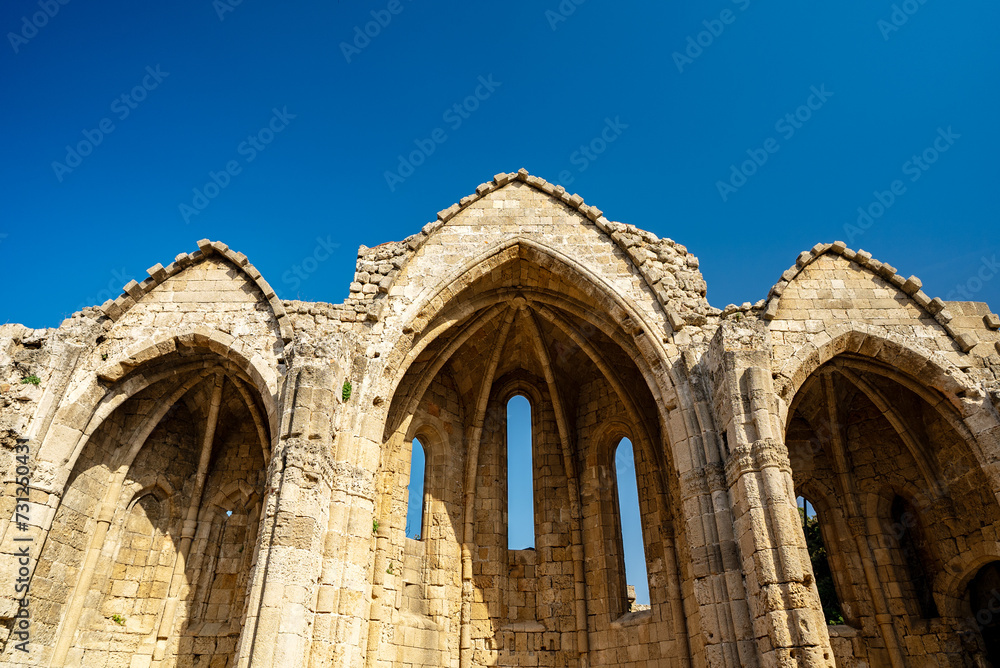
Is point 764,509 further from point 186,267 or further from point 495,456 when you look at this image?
point 186,267

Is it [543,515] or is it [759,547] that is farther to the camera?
[543,515]

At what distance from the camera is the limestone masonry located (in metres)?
9.38

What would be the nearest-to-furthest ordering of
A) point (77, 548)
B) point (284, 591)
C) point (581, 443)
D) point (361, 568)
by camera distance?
point (284, 591), point (361, 568), point (77, 548), point (581, 443)

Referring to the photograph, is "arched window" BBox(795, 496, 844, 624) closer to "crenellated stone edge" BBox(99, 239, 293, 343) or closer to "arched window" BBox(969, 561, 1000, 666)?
"arched window" BBox(969, 561, 1000, 666)

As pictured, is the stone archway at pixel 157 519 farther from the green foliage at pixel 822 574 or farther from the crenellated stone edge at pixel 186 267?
the green foliage at pixel 822 574

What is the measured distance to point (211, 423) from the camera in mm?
12664

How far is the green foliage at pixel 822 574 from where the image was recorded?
1662cm

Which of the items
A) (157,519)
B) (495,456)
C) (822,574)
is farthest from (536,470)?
(822,574)

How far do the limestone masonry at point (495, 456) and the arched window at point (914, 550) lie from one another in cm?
7

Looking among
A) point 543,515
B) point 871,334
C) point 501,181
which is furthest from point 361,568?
point 871,334

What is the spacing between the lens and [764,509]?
8.63m

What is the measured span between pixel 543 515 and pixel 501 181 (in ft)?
21.3

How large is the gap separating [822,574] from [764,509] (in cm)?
1039

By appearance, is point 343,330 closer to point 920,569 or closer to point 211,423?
point 211,423
